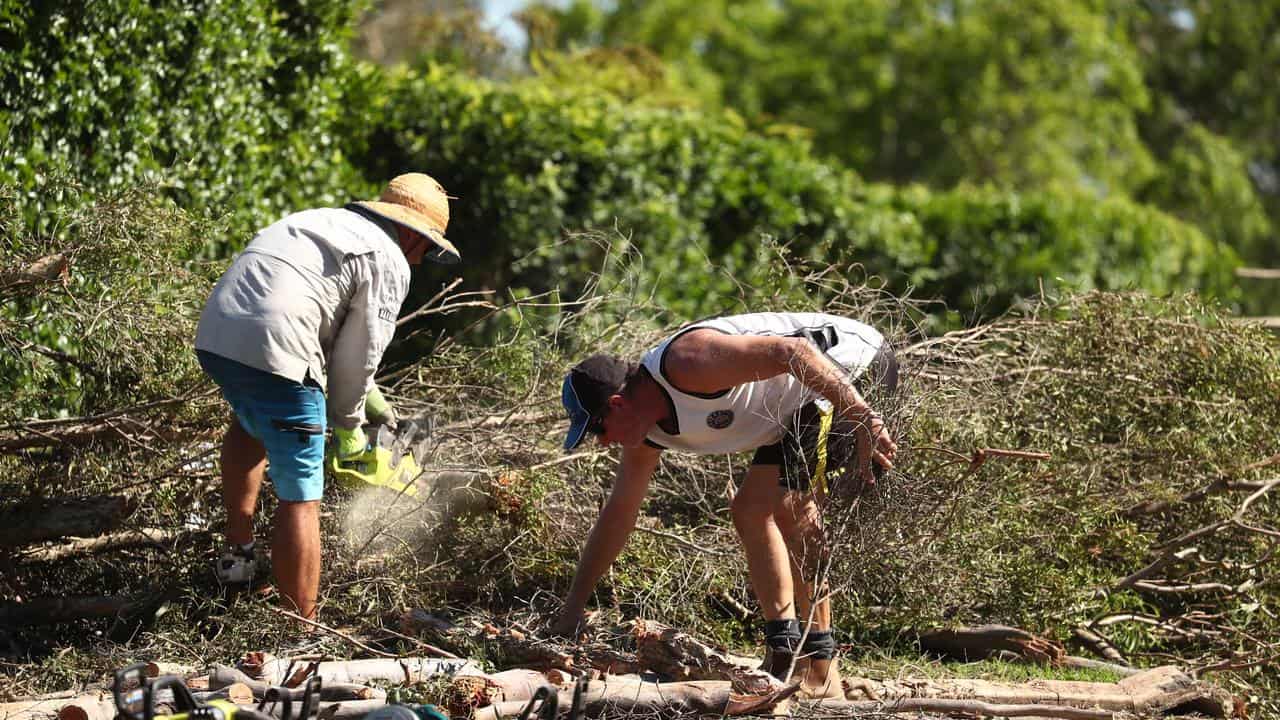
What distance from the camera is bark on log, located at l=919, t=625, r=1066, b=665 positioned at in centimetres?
495

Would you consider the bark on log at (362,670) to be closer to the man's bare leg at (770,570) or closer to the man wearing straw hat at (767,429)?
the man wearing straw hat at (767,429)

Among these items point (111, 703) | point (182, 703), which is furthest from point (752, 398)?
point (111, 703)

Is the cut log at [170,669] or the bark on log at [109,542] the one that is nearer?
the cut log at [170,669]

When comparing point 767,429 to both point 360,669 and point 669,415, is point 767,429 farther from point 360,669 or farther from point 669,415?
point 360,669

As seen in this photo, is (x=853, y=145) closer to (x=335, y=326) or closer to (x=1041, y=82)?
(x=1041, y=82)

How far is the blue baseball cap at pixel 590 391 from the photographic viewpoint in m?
3.91

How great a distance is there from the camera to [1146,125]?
2372cm

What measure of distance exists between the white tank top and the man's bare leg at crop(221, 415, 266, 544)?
4.81ft

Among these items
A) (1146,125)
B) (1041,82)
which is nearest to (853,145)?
(1041,82)

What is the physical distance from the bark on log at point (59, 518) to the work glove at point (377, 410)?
1017 mm

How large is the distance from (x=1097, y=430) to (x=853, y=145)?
16.0 meters

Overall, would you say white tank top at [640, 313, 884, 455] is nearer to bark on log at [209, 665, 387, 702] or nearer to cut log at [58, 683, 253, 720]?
bark on log at [209, 665, 387, 702]

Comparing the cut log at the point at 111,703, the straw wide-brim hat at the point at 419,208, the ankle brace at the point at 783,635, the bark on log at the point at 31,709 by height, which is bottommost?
the ankle brace at the point at 783,635

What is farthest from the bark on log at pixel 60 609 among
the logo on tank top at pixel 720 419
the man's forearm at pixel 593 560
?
the logo on tank top at pixel 720 419
